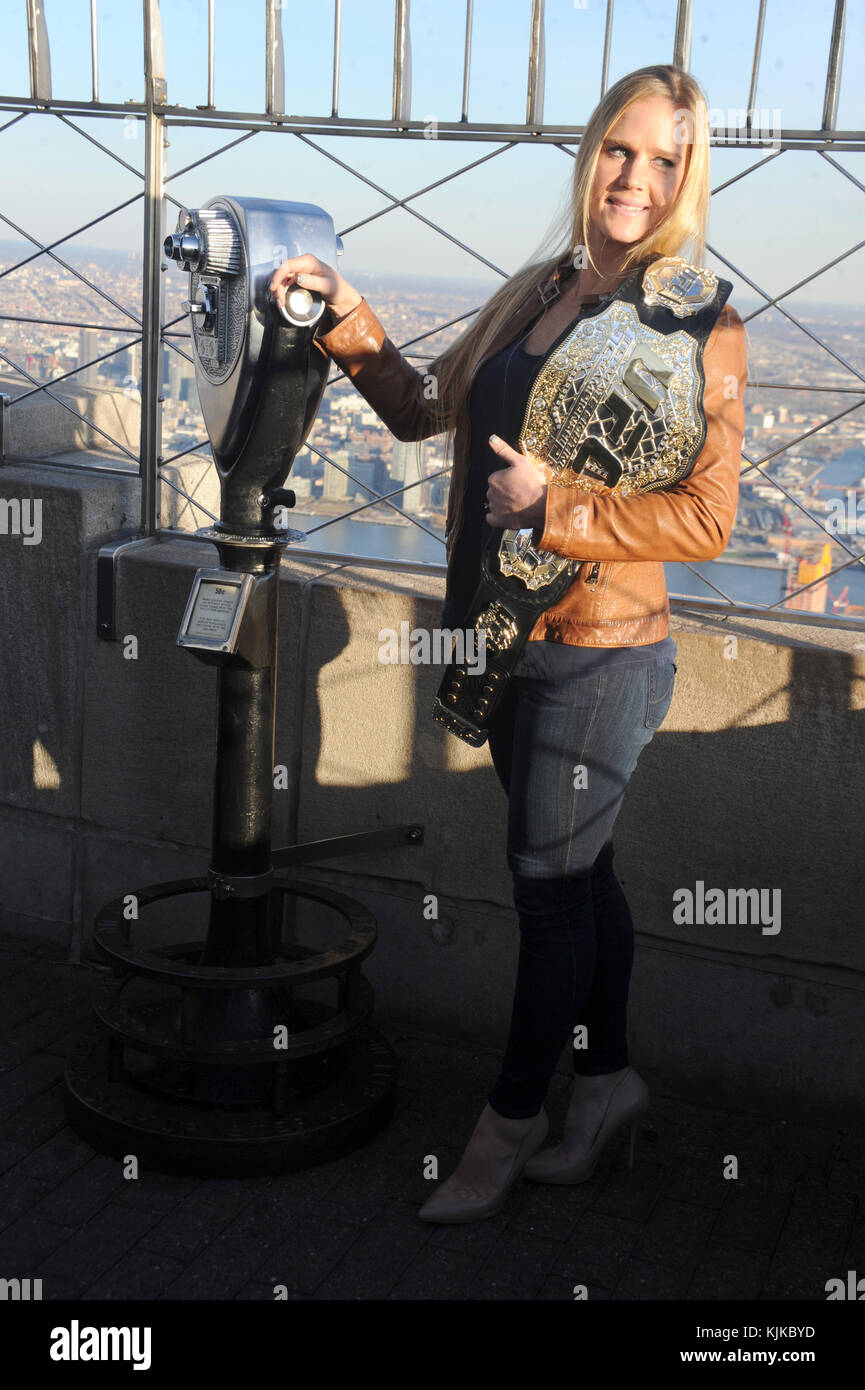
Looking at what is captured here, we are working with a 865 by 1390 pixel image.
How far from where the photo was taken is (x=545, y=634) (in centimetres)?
233

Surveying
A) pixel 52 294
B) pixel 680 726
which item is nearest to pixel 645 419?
pixel 680 726

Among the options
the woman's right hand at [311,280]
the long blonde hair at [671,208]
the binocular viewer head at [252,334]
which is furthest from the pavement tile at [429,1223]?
the woman's right hand at [311,280]

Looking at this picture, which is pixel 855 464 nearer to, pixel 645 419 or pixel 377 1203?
pixel 645 419

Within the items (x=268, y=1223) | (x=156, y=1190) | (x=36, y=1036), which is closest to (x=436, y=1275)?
(x=268, y=1223)

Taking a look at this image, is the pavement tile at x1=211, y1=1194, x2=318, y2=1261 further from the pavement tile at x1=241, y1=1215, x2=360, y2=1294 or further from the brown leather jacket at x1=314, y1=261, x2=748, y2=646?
the brown leather jacket at x1=314, y1=261, x2=748, y2=646

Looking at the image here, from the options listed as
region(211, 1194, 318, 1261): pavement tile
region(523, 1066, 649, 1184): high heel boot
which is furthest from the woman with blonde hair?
region(211, 1194, 318, 1261): pavement tile

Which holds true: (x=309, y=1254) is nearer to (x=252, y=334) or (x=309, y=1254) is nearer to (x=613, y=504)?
(x=613, y=504)

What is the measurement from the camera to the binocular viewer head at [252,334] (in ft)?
7.56

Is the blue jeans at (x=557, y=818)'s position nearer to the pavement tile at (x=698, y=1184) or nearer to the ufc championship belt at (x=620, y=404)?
the ufc championship belt at (x=620, y=404)

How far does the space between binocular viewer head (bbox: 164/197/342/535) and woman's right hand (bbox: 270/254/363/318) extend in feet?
0.05

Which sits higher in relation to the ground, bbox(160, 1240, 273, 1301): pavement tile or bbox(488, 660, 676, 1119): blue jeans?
bbox(488, 660, 676, 1119): blue jeans

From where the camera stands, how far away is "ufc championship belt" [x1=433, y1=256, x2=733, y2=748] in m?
2.10
